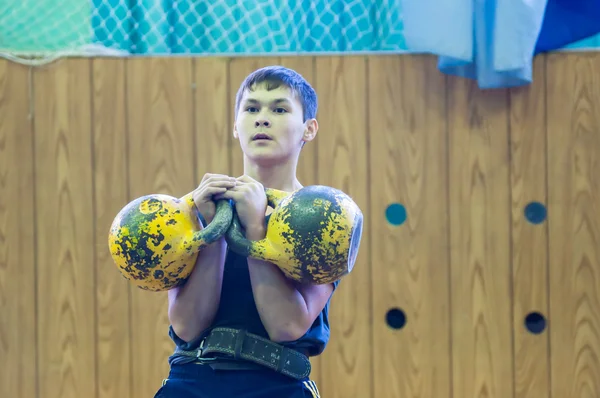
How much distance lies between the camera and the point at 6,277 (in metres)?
2.38

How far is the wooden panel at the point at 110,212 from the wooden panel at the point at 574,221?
130cm

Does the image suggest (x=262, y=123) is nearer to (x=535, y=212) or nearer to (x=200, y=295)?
(x=200, y=295)

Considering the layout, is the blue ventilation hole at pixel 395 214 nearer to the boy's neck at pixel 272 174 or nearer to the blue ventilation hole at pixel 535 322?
the blue ventilation hole at pixel 535 322

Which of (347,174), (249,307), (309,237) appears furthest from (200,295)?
(347,174)

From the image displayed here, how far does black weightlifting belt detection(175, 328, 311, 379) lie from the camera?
4.25 ft

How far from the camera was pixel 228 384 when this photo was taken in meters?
1.30

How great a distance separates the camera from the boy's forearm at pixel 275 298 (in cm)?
127

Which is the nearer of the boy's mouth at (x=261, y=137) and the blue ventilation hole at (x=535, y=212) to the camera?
the boy's mouth at (x=261, y=137)

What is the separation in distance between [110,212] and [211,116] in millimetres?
430

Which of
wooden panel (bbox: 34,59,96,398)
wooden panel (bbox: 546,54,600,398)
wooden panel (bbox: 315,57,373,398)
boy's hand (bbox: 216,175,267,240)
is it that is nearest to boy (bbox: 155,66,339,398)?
boy's hand (bbox: 216,175,267,240)

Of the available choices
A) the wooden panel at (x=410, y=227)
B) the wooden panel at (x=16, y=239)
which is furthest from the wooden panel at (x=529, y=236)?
the wooden panel at (x=16, y=239)

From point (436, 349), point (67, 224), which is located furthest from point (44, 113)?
point (436, 349)

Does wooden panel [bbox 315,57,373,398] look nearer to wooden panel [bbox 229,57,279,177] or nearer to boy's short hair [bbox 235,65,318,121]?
wooden panel [bbox 229,57,279,177]

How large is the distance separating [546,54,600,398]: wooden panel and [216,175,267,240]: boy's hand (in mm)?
1358
